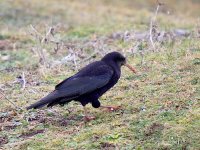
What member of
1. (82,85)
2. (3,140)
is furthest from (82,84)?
(3,140)

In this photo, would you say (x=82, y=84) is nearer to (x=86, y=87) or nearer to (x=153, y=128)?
(x=86, y=87)

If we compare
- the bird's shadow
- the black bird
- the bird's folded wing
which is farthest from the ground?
the bird's folded wing

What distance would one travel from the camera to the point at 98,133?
6562 millimetres

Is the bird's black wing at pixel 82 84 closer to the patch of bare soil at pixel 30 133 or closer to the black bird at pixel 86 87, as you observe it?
the black bird at pixel 86 87

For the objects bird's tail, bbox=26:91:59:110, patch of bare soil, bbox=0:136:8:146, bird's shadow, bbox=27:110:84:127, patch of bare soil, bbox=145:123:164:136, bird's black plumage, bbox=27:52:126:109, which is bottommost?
patch of bare soil, bbox=0:136:8:146

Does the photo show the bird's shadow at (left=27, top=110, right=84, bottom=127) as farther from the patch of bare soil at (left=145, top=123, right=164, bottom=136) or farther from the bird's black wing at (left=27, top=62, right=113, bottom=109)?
the patch of bare soil at (left=145, top=123, right=164, bottom=136)

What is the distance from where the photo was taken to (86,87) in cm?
718

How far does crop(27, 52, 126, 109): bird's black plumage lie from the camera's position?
707 cm

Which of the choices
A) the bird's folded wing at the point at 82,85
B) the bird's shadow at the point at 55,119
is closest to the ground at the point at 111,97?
the bird's shadow at the point at 55,119

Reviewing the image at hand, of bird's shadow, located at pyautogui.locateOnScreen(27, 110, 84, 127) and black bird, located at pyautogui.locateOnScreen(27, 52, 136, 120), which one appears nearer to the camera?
black bird, located at pyautogui.locateOnScreen(27, 52, 136, 120)

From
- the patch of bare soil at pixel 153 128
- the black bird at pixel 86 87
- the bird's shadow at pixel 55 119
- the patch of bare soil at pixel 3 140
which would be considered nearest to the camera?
the patch of bare soil at pixel 153 128

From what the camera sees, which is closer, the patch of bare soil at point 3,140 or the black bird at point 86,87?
the patch of bare soil at point 3,140

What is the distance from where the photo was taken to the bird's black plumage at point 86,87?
279 inches

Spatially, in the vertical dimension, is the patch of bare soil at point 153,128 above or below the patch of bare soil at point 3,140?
above
